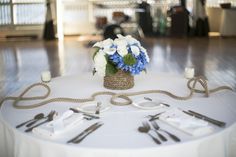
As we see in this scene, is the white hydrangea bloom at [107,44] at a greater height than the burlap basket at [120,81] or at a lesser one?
greater

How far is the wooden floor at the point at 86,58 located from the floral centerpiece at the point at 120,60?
259 cm

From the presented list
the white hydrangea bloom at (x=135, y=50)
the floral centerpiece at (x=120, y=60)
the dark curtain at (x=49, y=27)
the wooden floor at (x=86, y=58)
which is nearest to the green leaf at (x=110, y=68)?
the floral centerpiece at (x=120, y=60)

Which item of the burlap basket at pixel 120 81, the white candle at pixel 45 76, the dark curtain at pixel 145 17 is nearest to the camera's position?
the burlap basket at pixel 120 81

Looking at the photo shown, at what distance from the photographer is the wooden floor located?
518 centimetres

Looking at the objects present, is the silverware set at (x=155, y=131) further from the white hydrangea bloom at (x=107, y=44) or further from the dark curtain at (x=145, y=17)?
the dark curtain at (x=145, y=17)

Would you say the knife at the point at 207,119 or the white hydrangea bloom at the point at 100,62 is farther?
the white hydrangea bloom at the point at 100,62

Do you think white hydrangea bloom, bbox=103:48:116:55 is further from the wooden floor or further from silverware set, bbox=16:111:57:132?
the wooden floor

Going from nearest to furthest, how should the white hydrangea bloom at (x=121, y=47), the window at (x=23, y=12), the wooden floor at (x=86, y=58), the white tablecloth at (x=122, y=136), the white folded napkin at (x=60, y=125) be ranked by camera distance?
the white tablecloth at (x=122, y=136), the white folded napkin at (x=60, y=125), the white hydrangea bloom at (x=121, y=47), the wooden floor at (x=86, y=58), the window at (x=23, y=12)

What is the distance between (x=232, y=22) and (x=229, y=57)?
309 centimetres

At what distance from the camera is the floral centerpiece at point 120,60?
1.79 meters

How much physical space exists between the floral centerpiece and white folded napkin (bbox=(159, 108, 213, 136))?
396mm

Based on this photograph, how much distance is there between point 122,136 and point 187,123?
0.27m

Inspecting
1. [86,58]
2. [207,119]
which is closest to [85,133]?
[207,119]

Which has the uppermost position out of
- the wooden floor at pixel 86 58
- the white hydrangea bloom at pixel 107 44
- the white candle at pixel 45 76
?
the white hydrangea bloom at pixel 107 44
